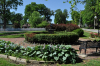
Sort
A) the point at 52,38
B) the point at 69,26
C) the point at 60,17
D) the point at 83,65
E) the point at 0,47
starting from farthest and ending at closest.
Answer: the point at 60,17 → the point at 69,26 → the point at 52,38 → the point at 0,47 → the point at 83,65

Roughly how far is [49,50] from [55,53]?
0.32 metres

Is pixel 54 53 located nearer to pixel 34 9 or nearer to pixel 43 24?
pixel 43 24

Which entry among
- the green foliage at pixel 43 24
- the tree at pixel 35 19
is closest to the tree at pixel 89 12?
the green foliage at pixel 43 24

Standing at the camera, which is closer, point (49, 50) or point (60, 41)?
point (49, 50)

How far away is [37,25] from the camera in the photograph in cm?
4578

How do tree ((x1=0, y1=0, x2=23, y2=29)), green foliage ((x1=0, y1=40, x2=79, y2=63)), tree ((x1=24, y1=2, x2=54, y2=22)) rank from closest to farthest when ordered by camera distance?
green foliage ((x1=0, y1=40, x2=79, y2=63))
tree ((x1=0, y1=0, x2=23, y2=29))
tree ((x1=24, y1=2, x2=54, y2=22))

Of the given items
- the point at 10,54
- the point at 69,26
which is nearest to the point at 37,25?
the point at 69,26

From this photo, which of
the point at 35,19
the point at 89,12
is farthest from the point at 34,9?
the point at 89,12

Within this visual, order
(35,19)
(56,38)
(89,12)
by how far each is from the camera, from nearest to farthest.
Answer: (56,38)
(35,19)
(89,12)

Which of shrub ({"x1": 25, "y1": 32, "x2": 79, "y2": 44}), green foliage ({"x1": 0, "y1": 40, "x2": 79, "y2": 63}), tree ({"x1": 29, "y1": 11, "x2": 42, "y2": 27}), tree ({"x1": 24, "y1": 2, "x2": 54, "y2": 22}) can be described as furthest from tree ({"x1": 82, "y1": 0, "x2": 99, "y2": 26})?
tree ({"x1": 24, "y1": 2, "x2": 54, "y2": 22})

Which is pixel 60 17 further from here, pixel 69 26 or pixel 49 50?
pixel 49 50

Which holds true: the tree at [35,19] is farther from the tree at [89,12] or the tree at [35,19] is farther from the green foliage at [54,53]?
the green foliage at [54,53]

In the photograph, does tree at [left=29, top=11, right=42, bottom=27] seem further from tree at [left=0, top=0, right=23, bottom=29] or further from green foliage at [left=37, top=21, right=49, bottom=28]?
tree at [left=0, top=0, right=23, bottom=29]

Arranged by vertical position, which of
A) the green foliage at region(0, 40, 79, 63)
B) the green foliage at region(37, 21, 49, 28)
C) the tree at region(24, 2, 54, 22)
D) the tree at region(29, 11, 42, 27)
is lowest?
the green foliage at region(0, 40, 79, 63)
